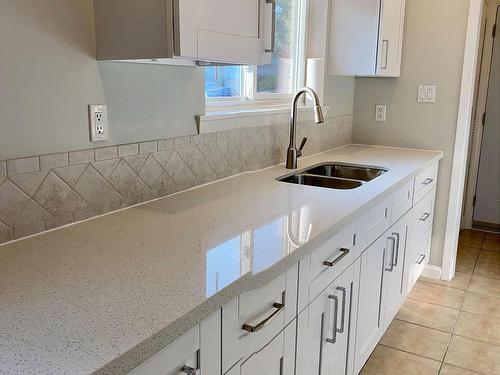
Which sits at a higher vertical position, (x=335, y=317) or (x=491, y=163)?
(x=491, y=163)

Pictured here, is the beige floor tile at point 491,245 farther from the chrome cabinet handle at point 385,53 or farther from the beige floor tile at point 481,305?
the chrome cabinet handle at point 385,53

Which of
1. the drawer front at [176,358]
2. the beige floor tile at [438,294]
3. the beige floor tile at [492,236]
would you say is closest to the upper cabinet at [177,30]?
the drawer front at [176,358]

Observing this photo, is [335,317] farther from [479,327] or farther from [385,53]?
[385,53]

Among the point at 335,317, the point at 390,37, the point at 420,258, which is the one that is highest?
the point at 390,37

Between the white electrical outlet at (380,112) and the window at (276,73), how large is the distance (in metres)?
0.71

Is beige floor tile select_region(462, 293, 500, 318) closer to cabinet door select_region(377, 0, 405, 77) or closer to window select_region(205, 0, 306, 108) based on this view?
cabinet door select_region(377, 0, 405, 77)

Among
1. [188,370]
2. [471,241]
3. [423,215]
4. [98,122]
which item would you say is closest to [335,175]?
[423,215]

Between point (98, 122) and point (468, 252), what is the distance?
11.1 ft

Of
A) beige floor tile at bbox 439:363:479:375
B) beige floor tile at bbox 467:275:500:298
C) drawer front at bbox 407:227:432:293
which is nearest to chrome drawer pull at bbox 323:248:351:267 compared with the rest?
beige floor tile at bbox 439:363:479:375

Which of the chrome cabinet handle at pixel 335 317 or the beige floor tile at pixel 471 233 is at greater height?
the chrome cabinet handle at pixel 335 317

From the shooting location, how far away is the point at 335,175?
2.62 metres

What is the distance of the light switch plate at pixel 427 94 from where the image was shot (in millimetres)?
3090

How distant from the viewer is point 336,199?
68.7 inches

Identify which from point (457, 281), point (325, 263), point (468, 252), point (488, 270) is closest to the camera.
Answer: point (325, 263)
